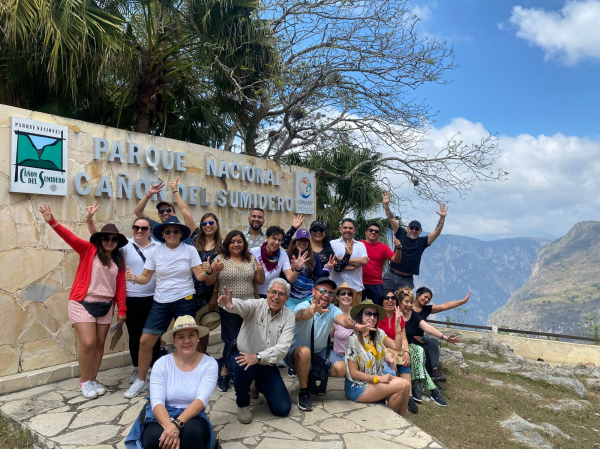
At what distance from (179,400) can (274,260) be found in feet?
5.96

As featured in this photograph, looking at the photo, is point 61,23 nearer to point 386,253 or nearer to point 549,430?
point 386,253

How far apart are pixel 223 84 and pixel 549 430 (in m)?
7.01

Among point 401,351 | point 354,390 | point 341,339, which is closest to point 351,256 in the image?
point 341,339

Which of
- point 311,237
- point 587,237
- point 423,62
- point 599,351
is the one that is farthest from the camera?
point 587,237

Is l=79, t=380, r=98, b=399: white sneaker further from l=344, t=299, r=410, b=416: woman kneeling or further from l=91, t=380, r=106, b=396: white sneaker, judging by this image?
l=344, t=299, r=410, b=416: woman kneeling

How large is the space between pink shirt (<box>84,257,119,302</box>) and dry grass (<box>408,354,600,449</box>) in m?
3.32

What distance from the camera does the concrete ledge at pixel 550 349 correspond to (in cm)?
1070

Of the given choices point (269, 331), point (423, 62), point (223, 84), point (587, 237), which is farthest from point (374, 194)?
point (587, 237)

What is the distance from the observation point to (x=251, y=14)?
737 cm

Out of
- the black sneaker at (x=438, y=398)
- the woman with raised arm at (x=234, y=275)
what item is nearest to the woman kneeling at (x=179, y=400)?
the woman with raised arm at (x=234, y=275)

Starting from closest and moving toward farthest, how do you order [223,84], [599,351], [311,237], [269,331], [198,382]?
[198,382] < [269,331] < [311,237] < [223,84] < [599,351]

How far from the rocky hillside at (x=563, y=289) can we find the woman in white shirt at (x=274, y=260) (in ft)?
146

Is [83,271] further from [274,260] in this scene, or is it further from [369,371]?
[369,371]

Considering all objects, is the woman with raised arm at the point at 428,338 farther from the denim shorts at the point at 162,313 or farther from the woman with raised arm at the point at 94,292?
the woman with raised arm at the point at 94,292
